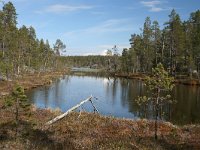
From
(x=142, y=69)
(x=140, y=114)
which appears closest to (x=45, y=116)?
(x=140, y=114)

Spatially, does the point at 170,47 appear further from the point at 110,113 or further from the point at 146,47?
the point at 110,113

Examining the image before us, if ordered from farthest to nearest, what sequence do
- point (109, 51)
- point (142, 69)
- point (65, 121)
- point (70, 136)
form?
point (109, 51), point (142, 69), point (65, 121), point (70, 136)

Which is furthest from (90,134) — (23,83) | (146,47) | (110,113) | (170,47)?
(146,47)

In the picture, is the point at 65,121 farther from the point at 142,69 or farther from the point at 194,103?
the point at 142,69

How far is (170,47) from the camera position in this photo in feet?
310

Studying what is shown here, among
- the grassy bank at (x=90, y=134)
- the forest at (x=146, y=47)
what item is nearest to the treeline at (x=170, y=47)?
the forest at (x=146, y=47)

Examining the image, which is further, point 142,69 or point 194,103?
point 142,69

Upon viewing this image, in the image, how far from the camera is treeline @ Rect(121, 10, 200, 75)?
91.3 metres

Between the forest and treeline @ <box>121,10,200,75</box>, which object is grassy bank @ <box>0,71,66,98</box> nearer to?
the forest

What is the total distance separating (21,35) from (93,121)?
65.0 meters

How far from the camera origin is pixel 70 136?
18.3m

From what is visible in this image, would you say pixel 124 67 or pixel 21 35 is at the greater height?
pixel 21 35

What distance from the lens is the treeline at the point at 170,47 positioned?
3595 inches

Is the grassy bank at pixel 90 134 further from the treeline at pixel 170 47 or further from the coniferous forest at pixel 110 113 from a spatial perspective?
the treeline at pixel 170 47
